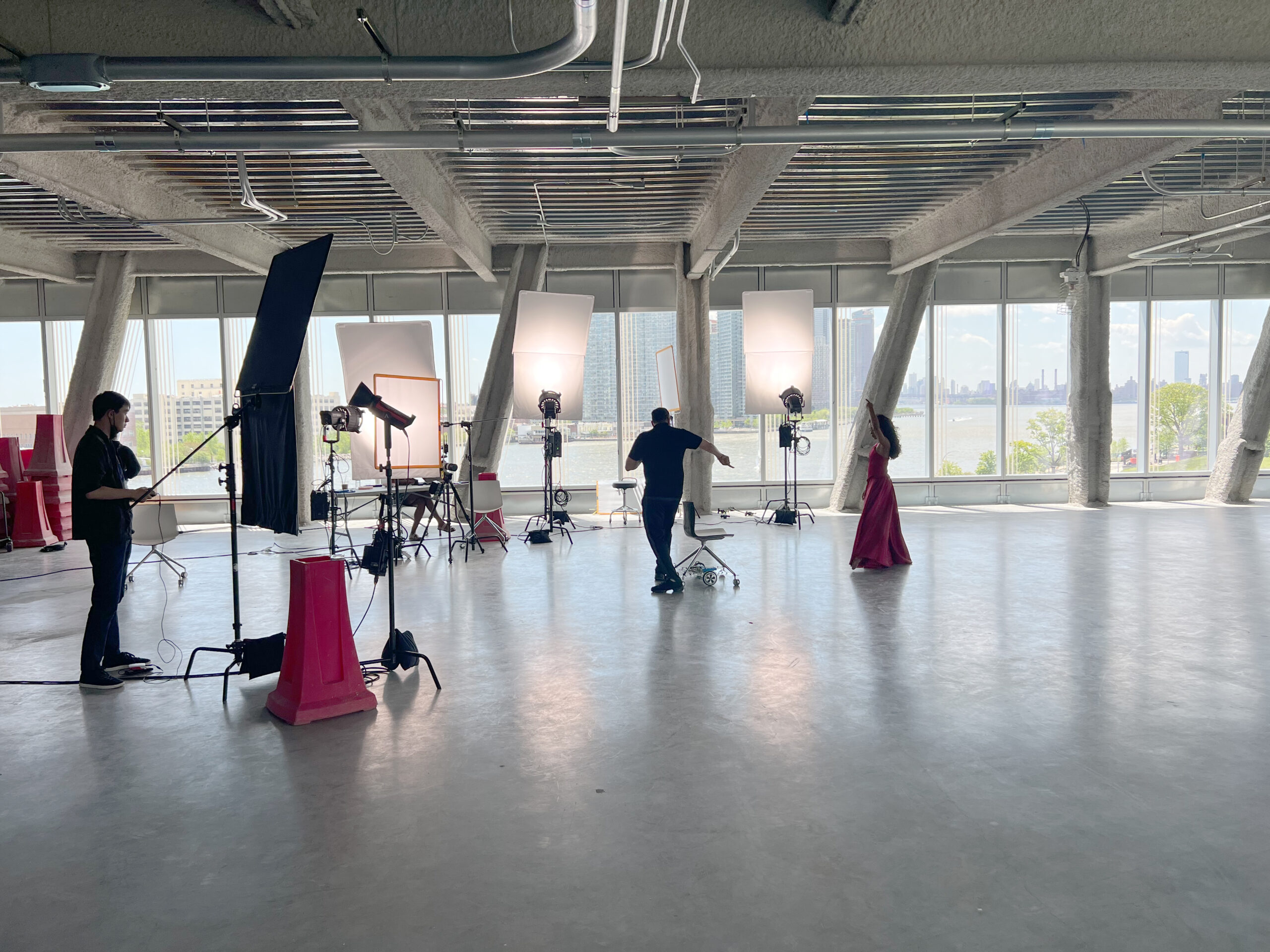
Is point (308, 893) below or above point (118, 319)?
below

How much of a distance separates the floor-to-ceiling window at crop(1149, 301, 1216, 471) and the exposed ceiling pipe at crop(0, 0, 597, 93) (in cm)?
1356

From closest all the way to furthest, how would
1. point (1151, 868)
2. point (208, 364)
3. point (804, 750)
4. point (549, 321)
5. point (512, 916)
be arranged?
point (512, 916)
point (1151, 868)
point (804, 750)
point (549, 321)
point (208, 364)

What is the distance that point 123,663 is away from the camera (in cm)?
513

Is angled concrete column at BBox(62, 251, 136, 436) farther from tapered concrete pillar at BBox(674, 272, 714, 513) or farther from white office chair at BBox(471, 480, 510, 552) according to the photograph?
tapered concrete pillar at BBox(674, 272, 714, 513)

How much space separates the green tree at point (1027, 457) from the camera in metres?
14.3

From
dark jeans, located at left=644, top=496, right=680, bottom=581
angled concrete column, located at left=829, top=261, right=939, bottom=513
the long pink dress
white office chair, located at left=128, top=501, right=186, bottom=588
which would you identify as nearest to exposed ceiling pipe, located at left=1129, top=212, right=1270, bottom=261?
angled concrete column, located at left=829, top=261, right=939, bottom=513

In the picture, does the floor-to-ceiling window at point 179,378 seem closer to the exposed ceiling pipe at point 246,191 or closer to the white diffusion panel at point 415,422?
the white diffusion panel at point 415,422

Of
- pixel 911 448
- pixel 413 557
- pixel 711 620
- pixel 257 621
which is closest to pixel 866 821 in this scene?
pixel 711 620

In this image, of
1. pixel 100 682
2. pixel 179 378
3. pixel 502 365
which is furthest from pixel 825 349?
pixel 100 682

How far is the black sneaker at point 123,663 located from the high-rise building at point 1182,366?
1557 cm

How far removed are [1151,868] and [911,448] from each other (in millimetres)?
12134

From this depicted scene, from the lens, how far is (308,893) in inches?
105

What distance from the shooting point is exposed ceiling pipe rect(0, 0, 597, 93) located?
167 inches

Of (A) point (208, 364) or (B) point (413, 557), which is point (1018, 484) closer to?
(B) point (413, 557)
